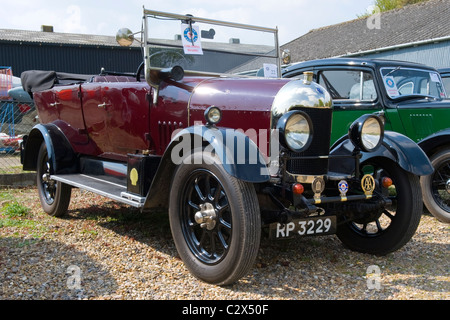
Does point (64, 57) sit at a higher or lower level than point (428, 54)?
higher

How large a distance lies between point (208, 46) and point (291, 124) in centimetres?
169

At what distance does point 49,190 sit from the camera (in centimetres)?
550

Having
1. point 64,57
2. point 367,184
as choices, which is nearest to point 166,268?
point 367,184

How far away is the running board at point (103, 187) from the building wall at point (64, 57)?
19920mm

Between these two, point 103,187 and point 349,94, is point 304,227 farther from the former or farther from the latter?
point 349,94

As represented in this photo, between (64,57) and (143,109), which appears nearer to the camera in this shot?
(143,109)

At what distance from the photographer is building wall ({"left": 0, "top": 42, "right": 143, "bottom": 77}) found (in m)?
23.5

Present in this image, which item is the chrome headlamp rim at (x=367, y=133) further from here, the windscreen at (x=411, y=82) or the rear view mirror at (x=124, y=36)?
the windscreen at (x=411, y=82)

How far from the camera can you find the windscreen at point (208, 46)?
4238 mm

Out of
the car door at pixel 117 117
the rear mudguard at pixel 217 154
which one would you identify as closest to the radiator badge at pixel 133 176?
the rear mudguard at pixel 217 154

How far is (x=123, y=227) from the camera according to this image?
488 centimetres

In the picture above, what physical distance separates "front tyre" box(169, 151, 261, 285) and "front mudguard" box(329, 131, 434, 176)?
943mm
